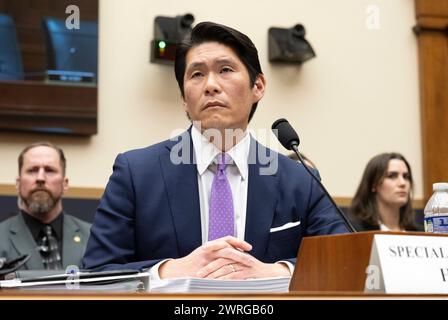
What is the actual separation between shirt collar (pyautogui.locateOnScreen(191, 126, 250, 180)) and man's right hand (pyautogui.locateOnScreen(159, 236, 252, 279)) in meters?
0.47

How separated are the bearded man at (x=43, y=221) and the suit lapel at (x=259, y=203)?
1433mm

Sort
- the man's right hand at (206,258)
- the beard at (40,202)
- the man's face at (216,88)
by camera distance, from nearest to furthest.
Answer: the man's right hand at (206,258) < the man's face at (216,88) < the beard at (40,202)

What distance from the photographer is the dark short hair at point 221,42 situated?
2.13m

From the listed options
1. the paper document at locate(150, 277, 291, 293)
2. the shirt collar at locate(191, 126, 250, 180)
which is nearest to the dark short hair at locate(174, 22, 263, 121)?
the shirt collar at locate(191, 126, 250, 180)

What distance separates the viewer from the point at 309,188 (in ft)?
7.06

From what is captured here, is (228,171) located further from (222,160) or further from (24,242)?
(24,242)

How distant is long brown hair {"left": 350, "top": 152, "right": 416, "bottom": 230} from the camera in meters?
3.91

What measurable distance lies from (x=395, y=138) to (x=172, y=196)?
315 cm

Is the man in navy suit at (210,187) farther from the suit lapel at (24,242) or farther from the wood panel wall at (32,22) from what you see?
the wood panel wall at (32,22)

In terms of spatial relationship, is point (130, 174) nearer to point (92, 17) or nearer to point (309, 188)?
point (309, 188)

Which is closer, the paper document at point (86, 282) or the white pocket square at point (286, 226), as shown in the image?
the paper document at point (86, 282)

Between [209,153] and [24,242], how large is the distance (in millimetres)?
1551

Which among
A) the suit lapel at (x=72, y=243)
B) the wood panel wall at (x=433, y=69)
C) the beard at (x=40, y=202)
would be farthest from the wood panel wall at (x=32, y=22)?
the wood panel wall at (x=433, y=69)

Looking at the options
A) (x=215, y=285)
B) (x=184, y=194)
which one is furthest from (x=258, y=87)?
(x=215, y=285)
